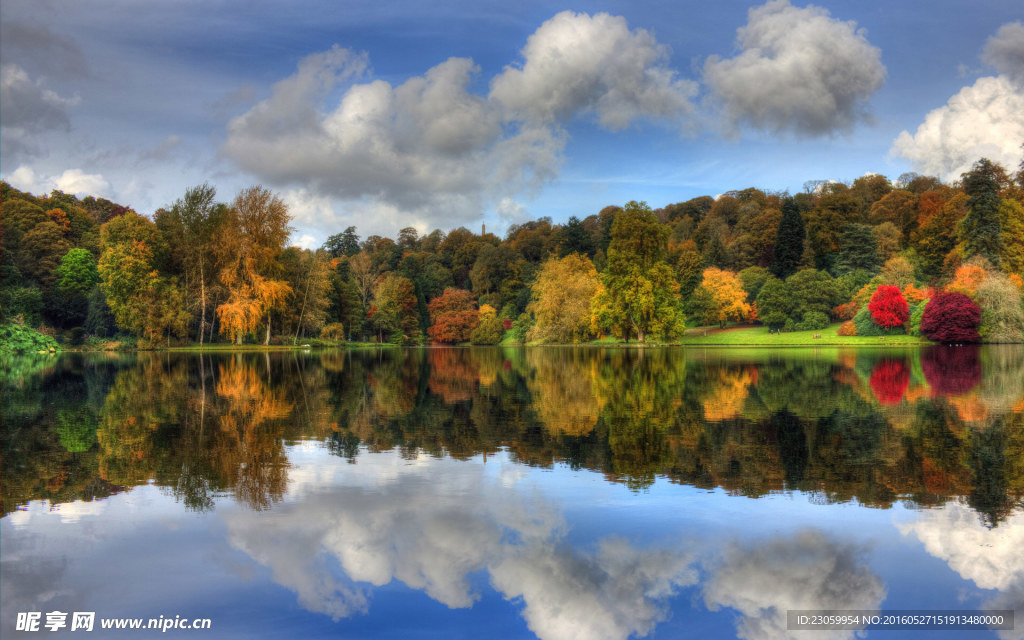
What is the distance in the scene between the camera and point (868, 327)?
5588cm

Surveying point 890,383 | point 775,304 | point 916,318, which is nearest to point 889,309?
point 916,318

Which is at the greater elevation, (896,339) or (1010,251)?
(1010,251)

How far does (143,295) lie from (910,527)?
186ft

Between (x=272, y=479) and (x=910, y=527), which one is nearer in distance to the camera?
(x=910, y=527)

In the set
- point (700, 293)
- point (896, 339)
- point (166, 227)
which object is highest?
point (166, 227)

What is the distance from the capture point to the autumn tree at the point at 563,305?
6150 cm

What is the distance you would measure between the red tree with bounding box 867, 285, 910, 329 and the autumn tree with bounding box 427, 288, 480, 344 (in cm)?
4277

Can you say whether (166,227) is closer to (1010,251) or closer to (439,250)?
(439,250)

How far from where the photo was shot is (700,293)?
6688 cm

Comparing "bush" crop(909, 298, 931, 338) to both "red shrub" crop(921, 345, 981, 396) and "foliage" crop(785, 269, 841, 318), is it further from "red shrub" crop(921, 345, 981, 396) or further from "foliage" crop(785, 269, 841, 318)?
"red shrub" crop(921, 345, 981, 396)

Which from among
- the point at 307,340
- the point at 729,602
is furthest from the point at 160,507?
the point at 307,340

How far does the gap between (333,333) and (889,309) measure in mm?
51652

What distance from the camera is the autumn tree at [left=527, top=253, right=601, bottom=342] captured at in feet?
202

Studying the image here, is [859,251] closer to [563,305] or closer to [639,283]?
[639,283]
